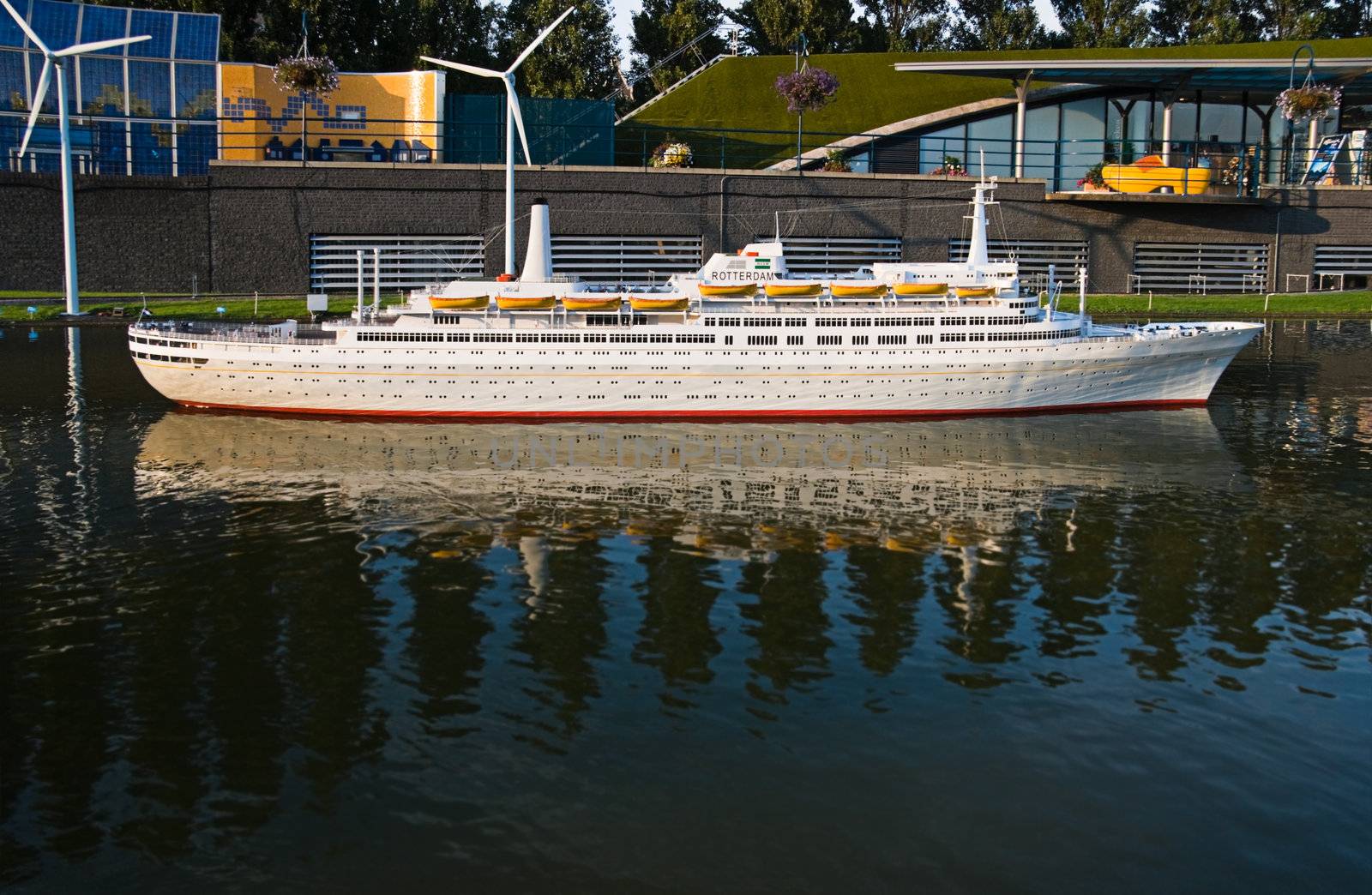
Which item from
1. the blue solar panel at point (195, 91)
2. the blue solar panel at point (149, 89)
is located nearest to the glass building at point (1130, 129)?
the blue solar panel at point (195, 91)

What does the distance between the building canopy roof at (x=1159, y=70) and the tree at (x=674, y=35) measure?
32.2 metres

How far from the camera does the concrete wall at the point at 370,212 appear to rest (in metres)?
61.3

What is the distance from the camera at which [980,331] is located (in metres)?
41.0

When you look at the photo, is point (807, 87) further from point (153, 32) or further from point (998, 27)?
point (998, 27)

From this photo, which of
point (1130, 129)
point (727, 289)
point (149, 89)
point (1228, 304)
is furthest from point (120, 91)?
point (1228, 304)

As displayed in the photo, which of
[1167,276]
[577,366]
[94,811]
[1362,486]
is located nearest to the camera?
[94,811]

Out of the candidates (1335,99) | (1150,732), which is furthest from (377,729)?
(1335,99)

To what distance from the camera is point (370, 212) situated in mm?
61594

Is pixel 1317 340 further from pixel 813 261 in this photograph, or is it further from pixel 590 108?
pixel 590 108

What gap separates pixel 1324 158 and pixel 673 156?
36357 mm

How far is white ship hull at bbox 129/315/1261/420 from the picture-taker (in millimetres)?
39812

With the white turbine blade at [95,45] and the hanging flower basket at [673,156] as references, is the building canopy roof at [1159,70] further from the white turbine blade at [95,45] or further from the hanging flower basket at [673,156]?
the white turbine blade at [95,45]

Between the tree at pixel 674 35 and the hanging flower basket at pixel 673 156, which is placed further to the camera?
the tree at pixel 674 35

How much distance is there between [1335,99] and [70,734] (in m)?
69.6
